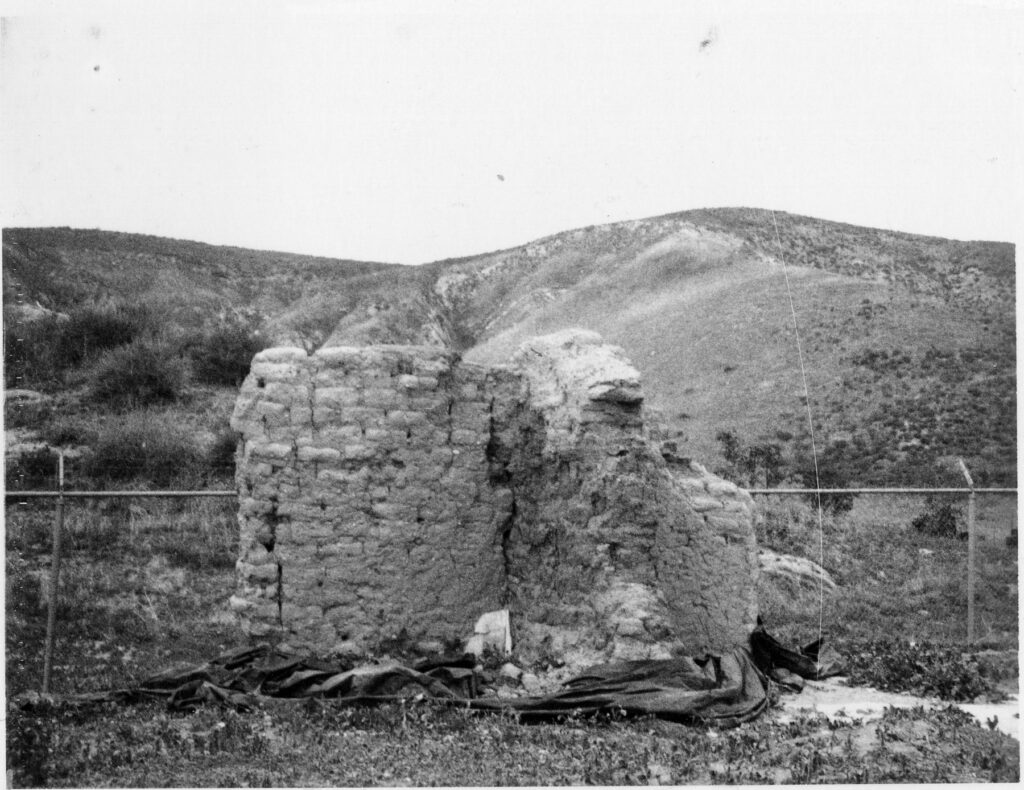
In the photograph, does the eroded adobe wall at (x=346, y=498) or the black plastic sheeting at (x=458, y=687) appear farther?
the eroded adobe wall at (x=346, y=498)

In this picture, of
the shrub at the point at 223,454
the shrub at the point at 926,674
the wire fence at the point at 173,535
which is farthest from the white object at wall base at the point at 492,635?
the shrub at the point at 223,454

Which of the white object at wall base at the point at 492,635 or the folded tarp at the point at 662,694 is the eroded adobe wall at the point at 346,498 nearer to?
the white object at wall base at the point at 492,635

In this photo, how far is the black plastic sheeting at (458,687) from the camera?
6.82 m

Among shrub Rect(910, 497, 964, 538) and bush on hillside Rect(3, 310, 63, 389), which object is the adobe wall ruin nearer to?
shrub Rect(910, 497, 964, 538)

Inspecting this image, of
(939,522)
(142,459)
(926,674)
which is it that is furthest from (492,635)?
(939,522)

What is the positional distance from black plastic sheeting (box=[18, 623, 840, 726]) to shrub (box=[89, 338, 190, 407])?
12374 millimetres

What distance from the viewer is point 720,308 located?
3441 centimetres

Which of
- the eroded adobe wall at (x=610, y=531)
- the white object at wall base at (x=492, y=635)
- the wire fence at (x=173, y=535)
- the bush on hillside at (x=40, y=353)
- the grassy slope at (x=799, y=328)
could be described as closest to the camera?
the eroded adobe wall at (x=610, y=531)

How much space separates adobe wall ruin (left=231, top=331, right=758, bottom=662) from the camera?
25.2 feet

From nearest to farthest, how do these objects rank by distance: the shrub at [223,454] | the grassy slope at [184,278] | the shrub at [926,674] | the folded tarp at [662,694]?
the folded tarp at [662,694], the shrub at [926,674], the shrub at [223,454], the grassy slope at [184,278]

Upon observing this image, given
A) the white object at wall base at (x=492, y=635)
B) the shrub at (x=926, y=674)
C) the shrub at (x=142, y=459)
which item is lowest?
the shrub at (x=926, y=674)

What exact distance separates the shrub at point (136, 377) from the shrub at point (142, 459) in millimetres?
1707

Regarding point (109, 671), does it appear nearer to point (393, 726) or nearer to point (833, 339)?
point (393, 726)

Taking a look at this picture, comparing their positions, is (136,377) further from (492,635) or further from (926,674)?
(926,674)
